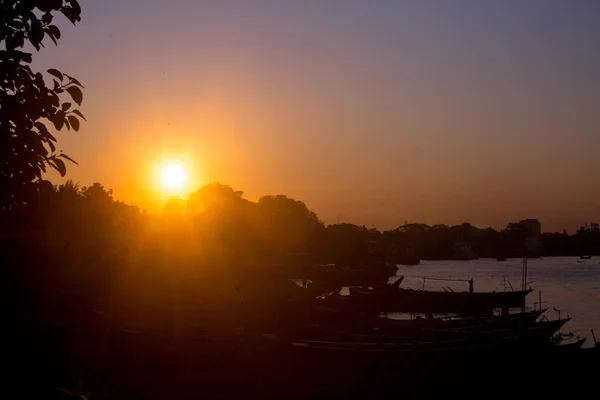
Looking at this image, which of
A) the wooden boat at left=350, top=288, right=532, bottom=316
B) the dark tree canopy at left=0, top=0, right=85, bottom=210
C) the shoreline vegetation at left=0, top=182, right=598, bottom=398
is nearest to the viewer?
the dark tree canopy at left=0, top=0, right=85, bottom=210

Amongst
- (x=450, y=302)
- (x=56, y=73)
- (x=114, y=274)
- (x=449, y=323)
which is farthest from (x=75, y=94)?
(x=450, y=302)

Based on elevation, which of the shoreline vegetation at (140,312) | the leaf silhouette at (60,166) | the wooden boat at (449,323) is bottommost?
the wooden boat at (449,323)

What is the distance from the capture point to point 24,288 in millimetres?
11977

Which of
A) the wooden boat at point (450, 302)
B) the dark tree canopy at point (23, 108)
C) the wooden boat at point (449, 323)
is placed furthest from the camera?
the wooden boat at point (450, 302)

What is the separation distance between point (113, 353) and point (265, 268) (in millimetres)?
19727

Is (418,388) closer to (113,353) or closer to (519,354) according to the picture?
(519,354)

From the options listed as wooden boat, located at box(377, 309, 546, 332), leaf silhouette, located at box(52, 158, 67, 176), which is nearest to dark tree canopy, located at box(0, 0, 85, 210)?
leaf silhouette, located at box(52, 158, 67, 176)

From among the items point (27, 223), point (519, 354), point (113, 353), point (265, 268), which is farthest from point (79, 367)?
point (265, 268)

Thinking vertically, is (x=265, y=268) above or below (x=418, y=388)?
above

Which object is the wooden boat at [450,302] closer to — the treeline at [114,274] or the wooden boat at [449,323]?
the treeline at [114,274]

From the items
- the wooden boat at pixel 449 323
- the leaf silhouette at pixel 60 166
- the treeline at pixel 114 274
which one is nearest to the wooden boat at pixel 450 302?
the treeline at pixel 114 274

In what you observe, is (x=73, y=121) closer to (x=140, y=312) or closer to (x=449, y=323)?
(x=140, y=312)

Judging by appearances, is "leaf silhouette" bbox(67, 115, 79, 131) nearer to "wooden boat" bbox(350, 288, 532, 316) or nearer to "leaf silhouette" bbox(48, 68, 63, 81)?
"leaf silhouette" bbox(48, 68, 63, 81)

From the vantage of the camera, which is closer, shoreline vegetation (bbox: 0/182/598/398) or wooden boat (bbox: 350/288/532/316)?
shoreline vegetation (bbox: 0/182/598/398)
